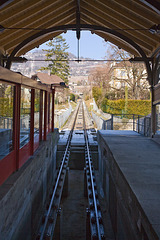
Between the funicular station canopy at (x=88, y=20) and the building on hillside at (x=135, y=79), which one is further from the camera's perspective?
the building on hillside at (x=135, y=79)

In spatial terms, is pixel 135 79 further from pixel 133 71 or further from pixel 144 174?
pixel 144 174

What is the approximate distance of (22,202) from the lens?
4832mm

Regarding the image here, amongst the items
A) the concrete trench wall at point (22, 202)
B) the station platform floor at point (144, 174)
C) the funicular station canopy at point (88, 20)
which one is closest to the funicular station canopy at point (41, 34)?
the funicular station canopy at point (88, 20)

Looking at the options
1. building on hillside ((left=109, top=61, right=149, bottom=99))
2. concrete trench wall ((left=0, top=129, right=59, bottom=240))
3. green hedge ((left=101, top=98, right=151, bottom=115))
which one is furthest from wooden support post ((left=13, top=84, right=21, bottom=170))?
building on hillside ((left=109, top=61, right=149, bottom=99))

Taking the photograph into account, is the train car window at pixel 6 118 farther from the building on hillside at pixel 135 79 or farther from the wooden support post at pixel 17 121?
the building on hillside at pixel 135 79

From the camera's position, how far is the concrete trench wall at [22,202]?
3.83 metres

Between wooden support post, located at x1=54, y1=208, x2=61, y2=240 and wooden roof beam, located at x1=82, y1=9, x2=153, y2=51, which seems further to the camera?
wooden roof beam, located at x1=82, y1=9, x2=153, y2=51

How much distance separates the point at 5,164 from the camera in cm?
446

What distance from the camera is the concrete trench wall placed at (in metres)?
3.83

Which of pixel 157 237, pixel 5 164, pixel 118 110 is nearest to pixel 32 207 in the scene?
pixel 5 164

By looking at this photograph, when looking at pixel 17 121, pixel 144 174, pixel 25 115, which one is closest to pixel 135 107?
pixel 25 115

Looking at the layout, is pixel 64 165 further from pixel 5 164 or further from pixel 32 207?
pixel 5 164

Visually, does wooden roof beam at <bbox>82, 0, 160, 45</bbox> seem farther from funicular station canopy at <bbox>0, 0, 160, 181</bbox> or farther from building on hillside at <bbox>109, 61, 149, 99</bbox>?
building on hillside at <bbox>109, 61, 149, 99</bbox>

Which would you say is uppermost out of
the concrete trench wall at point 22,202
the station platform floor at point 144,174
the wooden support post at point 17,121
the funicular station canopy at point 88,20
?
the funicular station canopy at point 88,20
